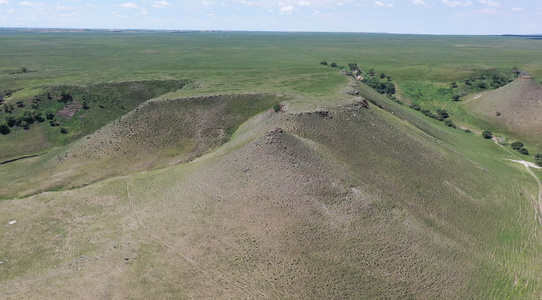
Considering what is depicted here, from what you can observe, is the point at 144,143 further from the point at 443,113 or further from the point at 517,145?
the point at 443,113

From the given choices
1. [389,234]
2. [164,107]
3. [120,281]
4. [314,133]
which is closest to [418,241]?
[389,234]

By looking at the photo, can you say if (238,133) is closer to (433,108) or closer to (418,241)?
(418,241)

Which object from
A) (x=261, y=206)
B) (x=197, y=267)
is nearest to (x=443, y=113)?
(x=261, y=206)

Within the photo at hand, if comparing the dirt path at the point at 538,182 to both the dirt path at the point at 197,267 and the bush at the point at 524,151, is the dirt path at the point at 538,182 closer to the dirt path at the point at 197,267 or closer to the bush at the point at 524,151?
the bush at the point at 524,151

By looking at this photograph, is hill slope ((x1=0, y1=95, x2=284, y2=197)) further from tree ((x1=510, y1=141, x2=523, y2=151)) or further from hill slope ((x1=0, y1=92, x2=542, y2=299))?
tree ((x1=510, y1=141, x2=523, y2=151))

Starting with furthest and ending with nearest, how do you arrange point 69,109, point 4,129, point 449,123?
point 449,123 → point 69,109 → point 4,129

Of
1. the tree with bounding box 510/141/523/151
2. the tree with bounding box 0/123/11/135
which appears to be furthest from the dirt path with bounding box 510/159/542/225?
the tree with bounding box 0/123/11/135
